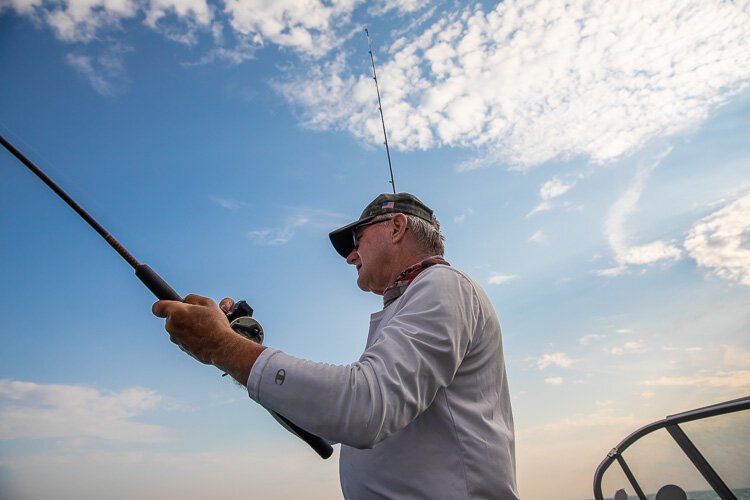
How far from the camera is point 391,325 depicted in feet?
5.81

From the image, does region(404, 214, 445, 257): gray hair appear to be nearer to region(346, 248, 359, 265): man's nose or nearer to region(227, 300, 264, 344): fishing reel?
region(346, 248, 359, 265): man's nose

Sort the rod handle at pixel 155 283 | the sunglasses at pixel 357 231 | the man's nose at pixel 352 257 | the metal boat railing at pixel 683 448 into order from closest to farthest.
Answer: the rod handle at pixel 155 283
the metal boat railing at pixel 683 448
the sunglasses at pixel 357 231
the man's nose at pixel 352 257

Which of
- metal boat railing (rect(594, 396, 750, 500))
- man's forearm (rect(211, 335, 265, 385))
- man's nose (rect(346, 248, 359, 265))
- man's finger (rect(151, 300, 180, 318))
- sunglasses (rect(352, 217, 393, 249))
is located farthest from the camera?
man's nose (rect(346, 248, 359, 265))

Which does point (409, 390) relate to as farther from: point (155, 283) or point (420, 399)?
point (155, 283)

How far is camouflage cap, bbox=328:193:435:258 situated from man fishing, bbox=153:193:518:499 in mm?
899

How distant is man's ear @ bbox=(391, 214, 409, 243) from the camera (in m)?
2.85

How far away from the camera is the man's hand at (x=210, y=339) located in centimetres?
165

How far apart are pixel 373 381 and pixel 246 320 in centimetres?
99

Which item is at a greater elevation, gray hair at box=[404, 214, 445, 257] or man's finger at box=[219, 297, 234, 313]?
gray hair at box=[404, 214, 445, 257]

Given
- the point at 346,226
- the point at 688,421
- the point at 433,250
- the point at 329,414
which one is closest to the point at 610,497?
the point at 688,421

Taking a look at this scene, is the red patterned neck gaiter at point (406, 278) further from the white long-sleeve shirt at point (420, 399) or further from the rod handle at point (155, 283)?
the rod handle at point (155, 283)

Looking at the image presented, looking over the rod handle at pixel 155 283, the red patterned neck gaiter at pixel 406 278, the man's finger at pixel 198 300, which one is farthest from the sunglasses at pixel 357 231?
the man's finger at pixel 198 300

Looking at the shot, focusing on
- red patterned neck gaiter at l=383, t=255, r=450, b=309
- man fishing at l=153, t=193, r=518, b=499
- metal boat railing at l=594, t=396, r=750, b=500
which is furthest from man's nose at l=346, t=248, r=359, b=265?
metal boat railing at l=594, t=396, r=750, b=500

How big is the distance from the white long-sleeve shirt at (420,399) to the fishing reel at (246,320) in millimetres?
690
